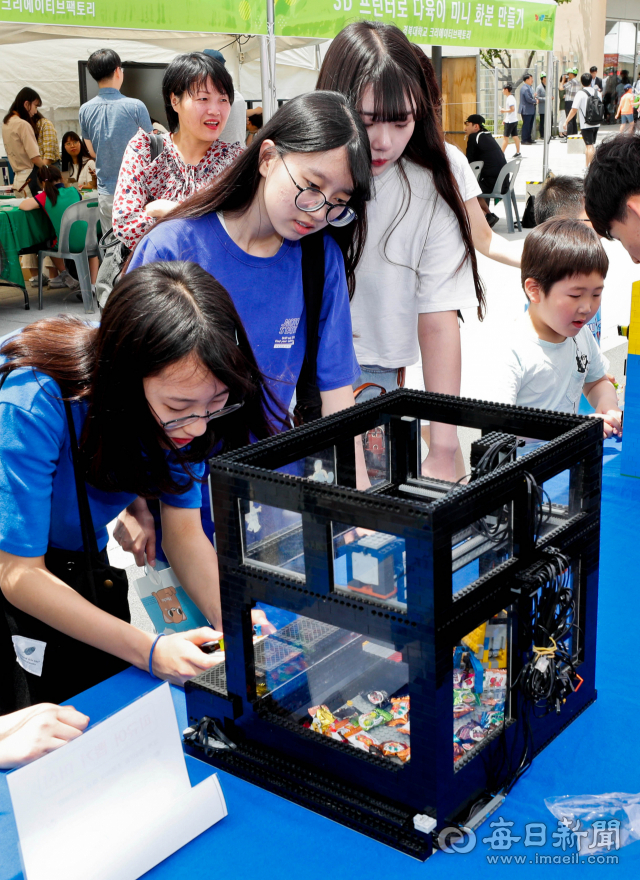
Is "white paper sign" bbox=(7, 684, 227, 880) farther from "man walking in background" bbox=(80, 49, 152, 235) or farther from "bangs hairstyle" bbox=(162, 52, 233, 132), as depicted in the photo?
"man walking in background" bbox=(80, 49, 152, 235)

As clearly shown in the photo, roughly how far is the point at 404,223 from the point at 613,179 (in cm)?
44

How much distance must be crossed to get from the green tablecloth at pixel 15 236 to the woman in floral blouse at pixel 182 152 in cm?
340

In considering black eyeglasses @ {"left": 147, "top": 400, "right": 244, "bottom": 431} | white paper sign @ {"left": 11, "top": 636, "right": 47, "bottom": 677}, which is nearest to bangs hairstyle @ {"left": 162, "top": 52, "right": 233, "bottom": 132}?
black eyeglasses @ {"left": 147, "top": 400, "right": 244, "bottom": 431}

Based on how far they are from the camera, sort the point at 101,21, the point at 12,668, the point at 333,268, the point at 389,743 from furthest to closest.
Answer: the point at 101,21, the point at 333,268, the point at 12,668, the point at 389,743

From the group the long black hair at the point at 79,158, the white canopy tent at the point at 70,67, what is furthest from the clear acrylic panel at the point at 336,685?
the white canopy tent at the point at 70,67

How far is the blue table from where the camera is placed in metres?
0.85

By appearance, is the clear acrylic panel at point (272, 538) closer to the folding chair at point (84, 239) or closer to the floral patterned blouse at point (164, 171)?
→ the floral patterned blouse at point (164, 171)

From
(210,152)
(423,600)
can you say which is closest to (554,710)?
(423,600)

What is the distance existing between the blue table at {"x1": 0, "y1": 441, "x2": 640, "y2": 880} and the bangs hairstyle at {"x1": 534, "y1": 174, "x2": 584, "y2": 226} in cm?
238

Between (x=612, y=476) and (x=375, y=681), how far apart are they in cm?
120

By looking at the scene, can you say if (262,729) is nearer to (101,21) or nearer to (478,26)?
(101,21)

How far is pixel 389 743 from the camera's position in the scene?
2.96 ft

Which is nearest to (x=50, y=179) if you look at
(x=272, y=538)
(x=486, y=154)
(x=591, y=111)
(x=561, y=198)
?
(x=561, y=198)

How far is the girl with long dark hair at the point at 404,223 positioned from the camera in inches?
64.1
